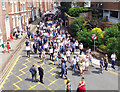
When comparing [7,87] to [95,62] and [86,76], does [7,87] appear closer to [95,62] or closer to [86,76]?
[86,76]

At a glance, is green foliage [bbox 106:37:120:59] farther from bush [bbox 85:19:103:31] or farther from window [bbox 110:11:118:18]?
window [bbox 110:11:118:18]

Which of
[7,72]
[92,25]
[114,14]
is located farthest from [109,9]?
[7,72]

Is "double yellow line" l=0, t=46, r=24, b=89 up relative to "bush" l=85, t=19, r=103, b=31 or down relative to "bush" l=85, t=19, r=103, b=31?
down

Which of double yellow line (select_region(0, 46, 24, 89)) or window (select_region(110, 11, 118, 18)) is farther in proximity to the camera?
window (select_region(110, 11, 118, 18))

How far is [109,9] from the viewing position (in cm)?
3012

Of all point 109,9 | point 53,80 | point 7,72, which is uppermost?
point 109,9

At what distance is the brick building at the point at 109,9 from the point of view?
91.2 ft

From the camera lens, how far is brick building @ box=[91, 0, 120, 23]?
2781cm

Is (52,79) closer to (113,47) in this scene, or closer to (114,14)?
(113,47)

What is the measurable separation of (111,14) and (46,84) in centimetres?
2352

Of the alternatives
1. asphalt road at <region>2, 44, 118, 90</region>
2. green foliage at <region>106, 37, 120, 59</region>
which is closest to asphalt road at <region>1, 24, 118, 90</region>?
asphalt road at <region>2, 44, 118, 90</region>

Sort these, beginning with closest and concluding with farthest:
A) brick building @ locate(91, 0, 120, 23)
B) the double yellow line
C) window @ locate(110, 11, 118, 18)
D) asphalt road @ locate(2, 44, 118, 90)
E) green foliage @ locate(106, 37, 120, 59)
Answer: asphalt road @ locate(2, 44, 118, 90) → the double yellow line → green foliage @ locate(106, 37, 120, 59) → brick building @ locate(91, 0, 120, 23) → window @ locate(110, 11, 118, 18)

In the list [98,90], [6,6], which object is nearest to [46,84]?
[98,90]

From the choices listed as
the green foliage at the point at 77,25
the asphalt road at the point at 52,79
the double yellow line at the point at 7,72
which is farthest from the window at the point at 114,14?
the double yellow line at the point at 7,72
